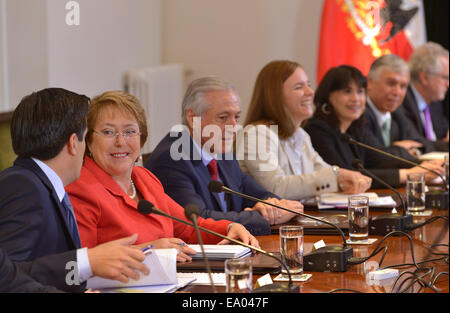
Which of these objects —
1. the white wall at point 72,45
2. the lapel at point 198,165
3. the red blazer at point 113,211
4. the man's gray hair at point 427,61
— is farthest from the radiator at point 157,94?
the red blazer at point 113,211

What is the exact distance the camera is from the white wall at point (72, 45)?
398 centimetres

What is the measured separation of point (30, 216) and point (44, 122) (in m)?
0.26

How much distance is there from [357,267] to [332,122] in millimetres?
2105

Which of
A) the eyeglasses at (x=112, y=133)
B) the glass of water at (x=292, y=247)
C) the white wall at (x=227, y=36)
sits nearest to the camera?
the glass of water at (x=292, y=247)

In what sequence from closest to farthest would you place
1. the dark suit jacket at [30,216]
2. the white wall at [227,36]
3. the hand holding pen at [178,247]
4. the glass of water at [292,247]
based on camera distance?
1. the dark suit jacket at [30,216]
2. the glass of water at [292,247]
3. the hand holding pen at [178,247]
4. the white wall at [227,36]

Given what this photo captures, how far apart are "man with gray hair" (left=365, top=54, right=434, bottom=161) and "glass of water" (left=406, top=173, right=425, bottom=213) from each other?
63.6 inches

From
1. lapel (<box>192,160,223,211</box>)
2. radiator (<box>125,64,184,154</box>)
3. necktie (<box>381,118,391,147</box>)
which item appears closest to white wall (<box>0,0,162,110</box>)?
radiator (<box>125,64,184,154</box>)

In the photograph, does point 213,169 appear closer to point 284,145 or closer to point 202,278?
point 284,145

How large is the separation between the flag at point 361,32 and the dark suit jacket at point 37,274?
15.5 ft

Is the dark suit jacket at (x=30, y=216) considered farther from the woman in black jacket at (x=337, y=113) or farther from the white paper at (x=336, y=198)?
the woman in black jacket at (x=337, y=113)

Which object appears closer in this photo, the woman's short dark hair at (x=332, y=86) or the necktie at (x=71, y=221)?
the necktie at (x=71, y=221)

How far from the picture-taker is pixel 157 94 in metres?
5.38

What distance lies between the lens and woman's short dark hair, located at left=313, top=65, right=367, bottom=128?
4.07 metres
